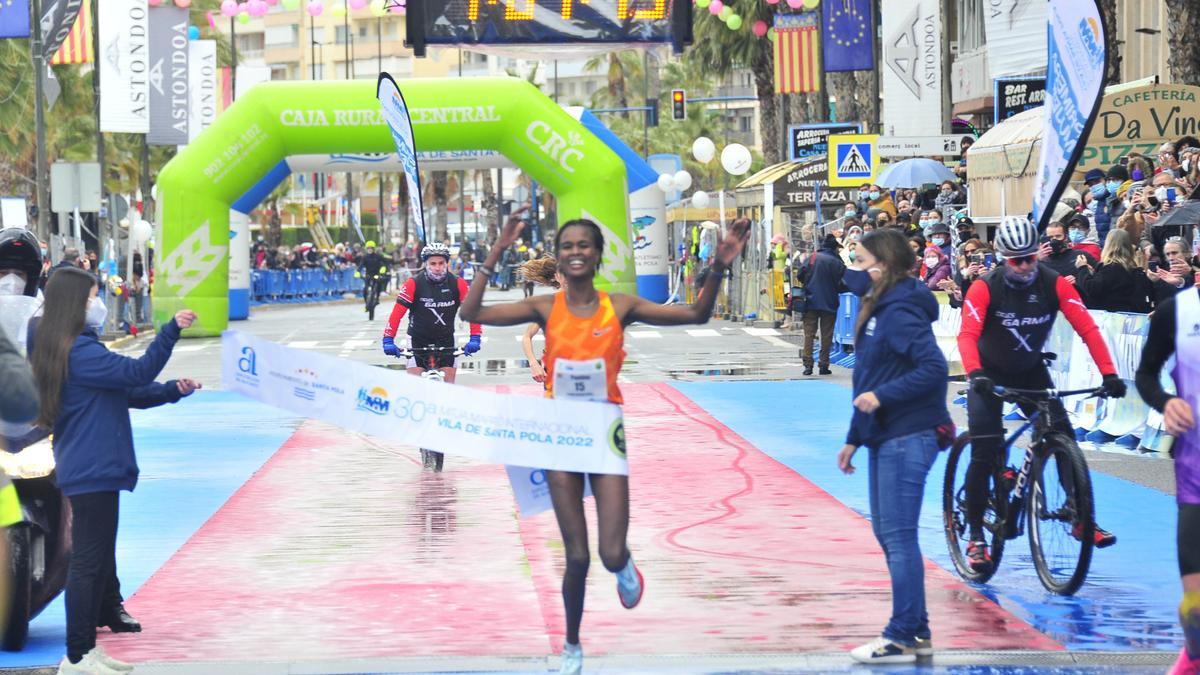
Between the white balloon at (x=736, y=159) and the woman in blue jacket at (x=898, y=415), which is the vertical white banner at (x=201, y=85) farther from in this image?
the woman in blue jacket at (x=898, y=415)

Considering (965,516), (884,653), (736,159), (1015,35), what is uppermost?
(1015,35)

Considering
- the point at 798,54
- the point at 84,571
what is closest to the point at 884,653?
the point at 84,571

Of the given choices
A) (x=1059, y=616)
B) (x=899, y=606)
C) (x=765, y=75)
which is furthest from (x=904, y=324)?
(x=765, y=75)

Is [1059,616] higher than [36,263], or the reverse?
[36,263]

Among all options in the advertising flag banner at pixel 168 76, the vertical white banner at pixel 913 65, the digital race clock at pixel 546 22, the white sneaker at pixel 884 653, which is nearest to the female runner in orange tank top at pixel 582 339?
the white sneaker at pixel 884 653

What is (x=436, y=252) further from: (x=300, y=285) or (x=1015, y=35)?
(x=300, y=285)

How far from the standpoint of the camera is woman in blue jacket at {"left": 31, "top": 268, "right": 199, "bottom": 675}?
7.41m

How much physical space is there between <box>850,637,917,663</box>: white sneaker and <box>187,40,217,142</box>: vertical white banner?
37.6 m

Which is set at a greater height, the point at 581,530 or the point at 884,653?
the point at 581,530

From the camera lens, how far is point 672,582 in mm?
9578

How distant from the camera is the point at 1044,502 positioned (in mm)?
8984

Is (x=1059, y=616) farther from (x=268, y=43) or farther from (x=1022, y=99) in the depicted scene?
(x=268, y=43)

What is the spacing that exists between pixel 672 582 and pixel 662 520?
2.26 metres

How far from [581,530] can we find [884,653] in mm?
1302
